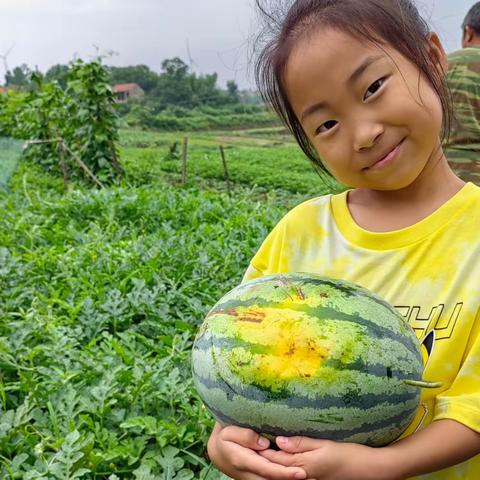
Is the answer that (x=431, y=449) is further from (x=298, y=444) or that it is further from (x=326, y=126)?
(x=326, y=126)

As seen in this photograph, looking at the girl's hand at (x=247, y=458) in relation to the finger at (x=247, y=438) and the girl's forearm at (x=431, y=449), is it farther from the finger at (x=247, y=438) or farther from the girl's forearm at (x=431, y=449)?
the girl's forearm at (x=431, y=449)

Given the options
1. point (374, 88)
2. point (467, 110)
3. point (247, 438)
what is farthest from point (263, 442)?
point (467, 110)

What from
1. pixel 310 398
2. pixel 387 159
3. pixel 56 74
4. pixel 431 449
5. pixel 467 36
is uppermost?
pixel 56 74

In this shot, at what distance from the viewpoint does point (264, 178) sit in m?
14.7

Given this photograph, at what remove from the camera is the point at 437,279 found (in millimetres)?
1326

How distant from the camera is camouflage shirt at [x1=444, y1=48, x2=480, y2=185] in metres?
3.51

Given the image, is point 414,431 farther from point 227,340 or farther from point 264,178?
point 264,178

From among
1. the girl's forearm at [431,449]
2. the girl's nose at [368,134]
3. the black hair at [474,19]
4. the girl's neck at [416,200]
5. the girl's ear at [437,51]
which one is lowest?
the girl's forearm at [431,449]

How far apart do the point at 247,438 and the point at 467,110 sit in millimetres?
2804

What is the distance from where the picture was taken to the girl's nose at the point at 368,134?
4.27 feet

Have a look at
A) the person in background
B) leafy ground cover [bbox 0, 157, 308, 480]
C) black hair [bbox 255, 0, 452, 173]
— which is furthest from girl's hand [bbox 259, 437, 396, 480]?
the person in background

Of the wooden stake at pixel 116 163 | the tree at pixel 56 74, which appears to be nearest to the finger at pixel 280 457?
the wooden stake at pixel 116 163

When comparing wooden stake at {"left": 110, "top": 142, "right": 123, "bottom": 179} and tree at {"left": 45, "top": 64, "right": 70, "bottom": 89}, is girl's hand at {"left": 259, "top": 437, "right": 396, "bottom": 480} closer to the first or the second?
wooden stake at {"left": 110, "top": 142, "right": 123, "bottom": 179}

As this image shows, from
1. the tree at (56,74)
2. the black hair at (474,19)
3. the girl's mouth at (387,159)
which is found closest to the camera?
the girl's mouth at (387,159)
